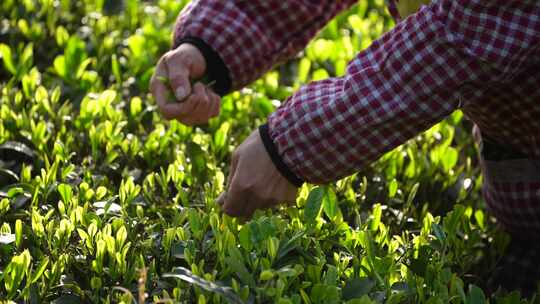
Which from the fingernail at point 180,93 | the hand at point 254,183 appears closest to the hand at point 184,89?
the fingernail at point 180,93

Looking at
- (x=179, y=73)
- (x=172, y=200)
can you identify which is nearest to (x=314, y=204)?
(x=172, y=200)

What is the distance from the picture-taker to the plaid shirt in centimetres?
187

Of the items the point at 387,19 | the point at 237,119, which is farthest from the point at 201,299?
the point at 387,19

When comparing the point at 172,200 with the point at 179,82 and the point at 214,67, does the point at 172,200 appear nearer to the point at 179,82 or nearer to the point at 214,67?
the point at 179,82

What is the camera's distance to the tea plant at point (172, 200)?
70.6 inches

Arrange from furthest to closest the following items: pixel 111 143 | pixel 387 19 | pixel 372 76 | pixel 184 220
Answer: pixel 387 19, pixel 111 143, pixel 184 220, pixel 372 76

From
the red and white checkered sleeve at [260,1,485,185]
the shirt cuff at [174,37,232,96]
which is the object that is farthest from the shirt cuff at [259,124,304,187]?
the shirt cuff at [174,37,232,96]

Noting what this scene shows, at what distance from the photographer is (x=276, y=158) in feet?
6.76

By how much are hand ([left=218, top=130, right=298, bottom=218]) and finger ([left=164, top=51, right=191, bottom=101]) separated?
0.30 m

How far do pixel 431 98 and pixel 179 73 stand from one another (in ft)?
2.36

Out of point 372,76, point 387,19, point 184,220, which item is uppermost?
point 372,76

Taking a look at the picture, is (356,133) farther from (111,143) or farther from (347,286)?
(111,143)

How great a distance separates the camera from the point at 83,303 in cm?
180

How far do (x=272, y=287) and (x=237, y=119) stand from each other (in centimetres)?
112
